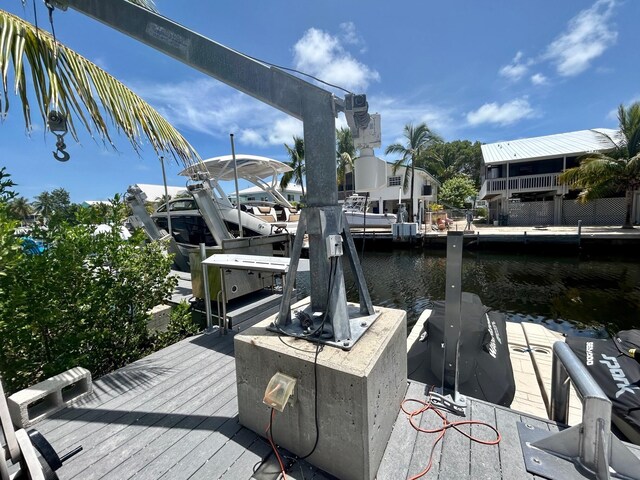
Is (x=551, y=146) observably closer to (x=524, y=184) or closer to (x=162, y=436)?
(x=524, y=184)

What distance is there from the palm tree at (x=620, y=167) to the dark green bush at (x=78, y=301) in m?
21.7

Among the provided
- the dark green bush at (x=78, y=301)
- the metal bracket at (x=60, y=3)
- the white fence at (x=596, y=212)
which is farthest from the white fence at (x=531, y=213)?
the metal bracket at (x=60, y=3)

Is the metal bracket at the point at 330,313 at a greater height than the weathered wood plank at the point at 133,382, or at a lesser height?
greater

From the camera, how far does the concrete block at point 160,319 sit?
3.85 m

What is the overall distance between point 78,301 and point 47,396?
2.67ft

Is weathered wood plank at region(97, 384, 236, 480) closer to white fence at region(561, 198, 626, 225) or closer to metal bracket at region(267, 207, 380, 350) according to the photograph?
metal bracket at region(267, 207, 380, 350)

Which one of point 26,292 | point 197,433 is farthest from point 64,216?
point 197,433

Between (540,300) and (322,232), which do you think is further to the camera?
(540,300)

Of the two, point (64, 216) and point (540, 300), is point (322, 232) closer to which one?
point (64, 216)

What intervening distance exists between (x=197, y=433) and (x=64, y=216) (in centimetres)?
271

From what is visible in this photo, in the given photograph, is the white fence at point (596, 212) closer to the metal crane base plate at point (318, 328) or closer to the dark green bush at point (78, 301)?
the metal crane base plate at point (318, 328)

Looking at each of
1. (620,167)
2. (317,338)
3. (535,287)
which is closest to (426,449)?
(317,338)

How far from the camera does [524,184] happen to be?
20703 millimetres

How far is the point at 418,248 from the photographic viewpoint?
17.8 meters
